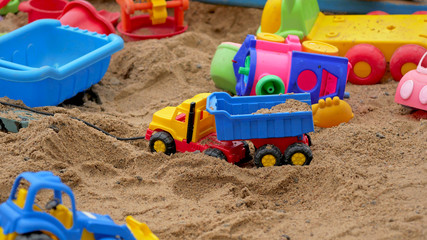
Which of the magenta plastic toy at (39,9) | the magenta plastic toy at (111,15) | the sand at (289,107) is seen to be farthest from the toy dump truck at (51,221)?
the magenta plastic toy at (111,15)

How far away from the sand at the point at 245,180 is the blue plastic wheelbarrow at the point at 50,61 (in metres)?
0.16

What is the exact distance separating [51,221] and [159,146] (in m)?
1.20

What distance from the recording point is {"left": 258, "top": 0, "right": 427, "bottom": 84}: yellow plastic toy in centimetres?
404

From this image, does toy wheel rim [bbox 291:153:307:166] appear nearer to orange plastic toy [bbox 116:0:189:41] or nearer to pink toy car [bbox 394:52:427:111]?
pink toy car [bbox 394:52:427:111]

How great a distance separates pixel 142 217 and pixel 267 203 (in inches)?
23.3

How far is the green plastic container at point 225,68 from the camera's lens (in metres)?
3.93

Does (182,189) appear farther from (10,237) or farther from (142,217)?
(10,237)

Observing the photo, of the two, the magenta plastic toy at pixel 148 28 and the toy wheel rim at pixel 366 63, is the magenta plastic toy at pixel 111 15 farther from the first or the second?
the toy wheel rim at pixel 366 63

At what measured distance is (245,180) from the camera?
109 inches

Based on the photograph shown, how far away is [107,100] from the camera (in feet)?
13.2

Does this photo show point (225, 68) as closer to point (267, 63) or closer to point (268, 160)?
point (267, 63)

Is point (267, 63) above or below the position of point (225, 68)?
above

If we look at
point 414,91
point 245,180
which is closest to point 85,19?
point 245,180

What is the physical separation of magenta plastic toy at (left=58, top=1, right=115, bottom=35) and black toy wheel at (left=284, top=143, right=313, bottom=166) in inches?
94.1
